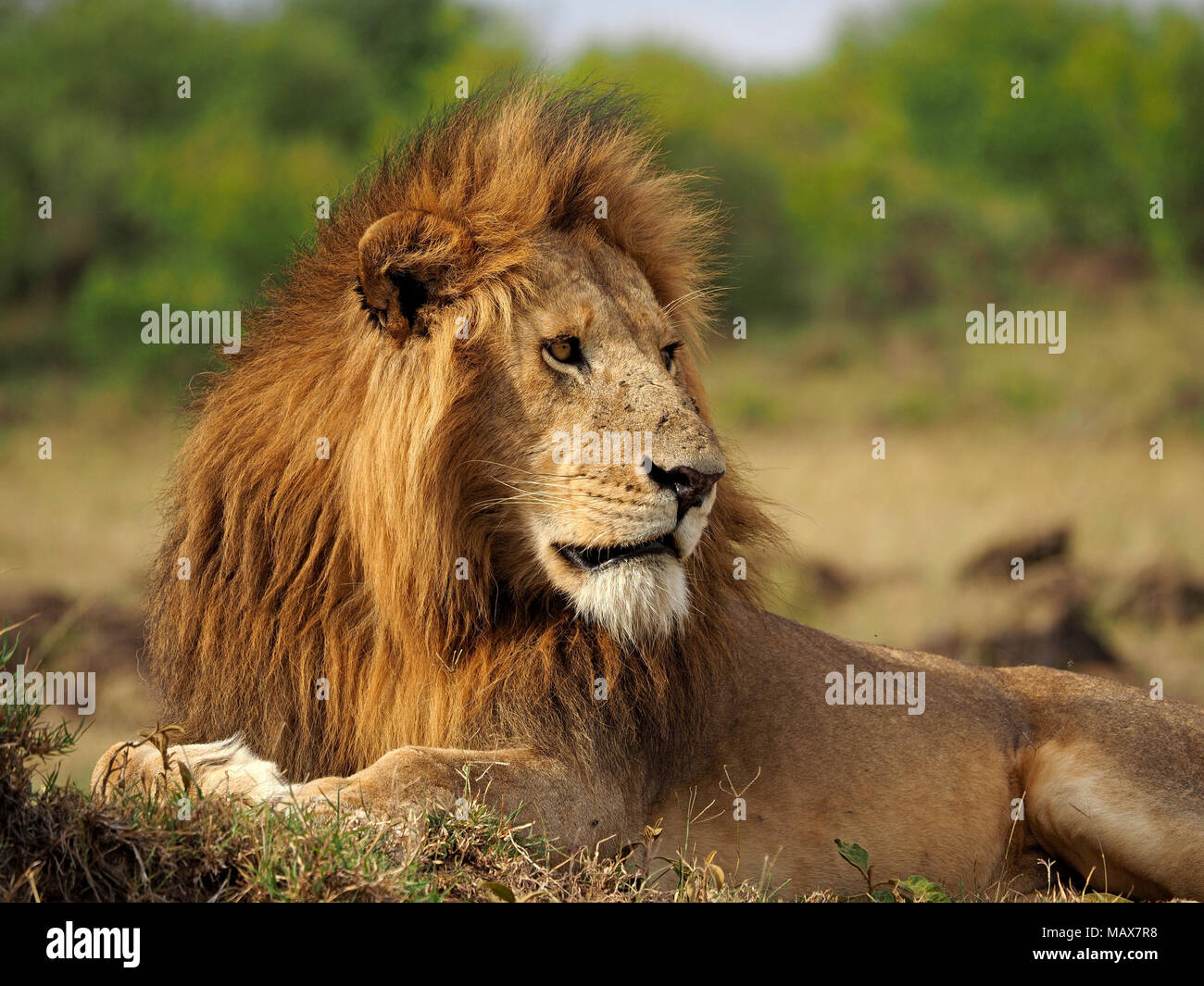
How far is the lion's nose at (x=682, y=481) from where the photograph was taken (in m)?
4.36

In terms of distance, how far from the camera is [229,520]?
4934 mm

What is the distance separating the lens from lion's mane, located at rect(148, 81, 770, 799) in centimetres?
468

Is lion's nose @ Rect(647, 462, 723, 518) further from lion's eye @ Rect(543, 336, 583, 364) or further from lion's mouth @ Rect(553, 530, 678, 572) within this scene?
lion's eye @ Rect(543, 336, 583, 364)

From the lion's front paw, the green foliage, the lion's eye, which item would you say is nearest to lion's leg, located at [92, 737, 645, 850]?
the lion's front paw

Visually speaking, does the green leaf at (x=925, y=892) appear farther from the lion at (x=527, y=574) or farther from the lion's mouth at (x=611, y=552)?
the lion's mouth at (x=611, y=552)

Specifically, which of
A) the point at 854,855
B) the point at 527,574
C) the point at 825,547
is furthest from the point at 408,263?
the point at 825,547

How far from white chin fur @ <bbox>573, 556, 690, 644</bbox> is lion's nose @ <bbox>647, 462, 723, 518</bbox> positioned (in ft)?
0.61

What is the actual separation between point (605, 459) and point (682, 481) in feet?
0.77

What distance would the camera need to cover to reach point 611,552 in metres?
4.48

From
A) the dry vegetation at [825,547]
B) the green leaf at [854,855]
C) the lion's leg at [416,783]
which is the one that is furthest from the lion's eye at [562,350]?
the green leaf at [854,855]

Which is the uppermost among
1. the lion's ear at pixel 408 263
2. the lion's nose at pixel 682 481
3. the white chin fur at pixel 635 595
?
the lion's ear at pixel 408 263

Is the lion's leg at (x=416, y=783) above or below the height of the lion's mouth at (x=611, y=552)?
below

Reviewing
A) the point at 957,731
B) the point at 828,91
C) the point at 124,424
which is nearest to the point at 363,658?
the point at 957,731

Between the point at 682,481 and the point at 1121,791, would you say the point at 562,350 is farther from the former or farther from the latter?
the point at 1121,791
